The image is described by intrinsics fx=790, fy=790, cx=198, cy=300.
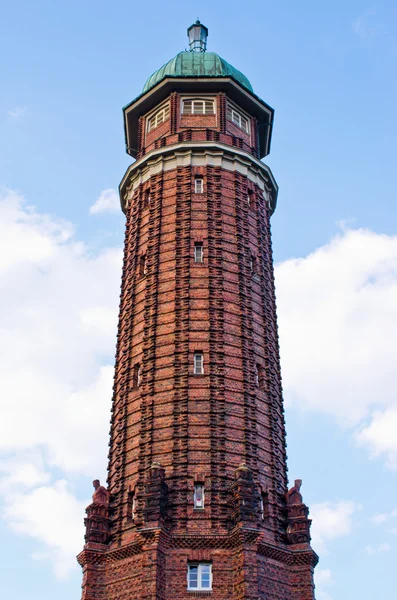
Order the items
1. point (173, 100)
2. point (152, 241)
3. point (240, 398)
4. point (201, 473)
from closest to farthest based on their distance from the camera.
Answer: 1. point (201, 473)
2. point (240, 398)
3. point (152, 241)
4. point (173, 100)

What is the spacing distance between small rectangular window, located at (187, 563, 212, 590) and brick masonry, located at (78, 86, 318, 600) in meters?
0.28

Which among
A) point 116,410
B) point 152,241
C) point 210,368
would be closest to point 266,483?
point 210,368

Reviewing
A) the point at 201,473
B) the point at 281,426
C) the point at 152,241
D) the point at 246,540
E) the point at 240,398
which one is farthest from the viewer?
the point at 152,241

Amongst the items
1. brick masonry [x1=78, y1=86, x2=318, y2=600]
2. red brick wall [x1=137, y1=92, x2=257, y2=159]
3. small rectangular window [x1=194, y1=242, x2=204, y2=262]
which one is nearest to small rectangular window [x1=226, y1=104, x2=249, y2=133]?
red brick wall [x1=137, y1=92, x2=257, y2=159]

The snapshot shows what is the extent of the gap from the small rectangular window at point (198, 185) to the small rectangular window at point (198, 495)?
55.1 ft

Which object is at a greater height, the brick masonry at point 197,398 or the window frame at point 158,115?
the window frame at point 158,115

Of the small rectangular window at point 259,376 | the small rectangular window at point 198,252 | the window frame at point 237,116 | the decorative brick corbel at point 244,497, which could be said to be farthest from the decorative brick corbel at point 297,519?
the window frame at point 237,116

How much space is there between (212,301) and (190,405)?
18.8ft

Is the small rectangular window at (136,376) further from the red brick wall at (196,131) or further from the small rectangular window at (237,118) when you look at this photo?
the small rectangular window at (237,118)

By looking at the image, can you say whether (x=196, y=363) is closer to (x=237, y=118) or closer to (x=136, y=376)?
(x=136, y=376)

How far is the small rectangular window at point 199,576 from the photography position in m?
30.3

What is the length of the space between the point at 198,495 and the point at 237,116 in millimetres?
24316

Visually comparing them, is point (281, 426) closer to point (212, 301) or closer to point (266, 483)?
point (266, 483)

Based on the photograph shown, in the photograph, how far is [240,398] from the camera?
35844 mm
